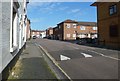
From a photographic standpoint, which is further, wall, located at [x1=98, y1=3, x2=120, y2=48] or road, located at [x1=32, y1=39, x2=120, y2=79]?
wall, located at [x1=98, y1=3, x2=120, y2=48]

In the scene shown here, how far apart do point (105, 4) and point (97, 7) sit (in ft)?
13.7

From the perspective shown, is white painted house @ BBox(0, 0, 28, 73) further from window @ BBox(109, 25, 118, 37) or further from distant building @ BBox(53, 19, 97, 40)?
distant building @ BBox(53, 19, 97, 40)

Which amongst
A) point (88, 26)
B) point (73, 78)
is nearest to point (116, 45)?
point (73, 78)

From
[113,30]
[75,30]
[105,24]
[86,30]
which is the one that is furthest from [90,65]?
[86,30]

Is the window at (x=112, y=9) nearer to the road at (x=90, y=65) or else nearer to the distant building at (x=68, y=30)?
the road at (x=90, y=65)

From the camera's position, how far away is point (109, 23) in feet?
107

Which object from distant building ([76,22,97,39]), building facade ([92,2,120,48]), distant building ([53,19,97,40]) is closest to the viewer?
building facade ([92,2,120,48])

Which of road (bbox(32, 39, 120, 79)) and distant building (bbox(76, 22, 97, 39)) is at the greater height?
distant building (bbox(76, 22, 97, 39))

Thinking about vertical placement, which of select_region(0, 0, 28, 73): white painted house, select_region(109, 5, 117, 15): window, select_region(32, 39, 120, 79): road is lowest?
select_region(32, 39, 120, 79): road

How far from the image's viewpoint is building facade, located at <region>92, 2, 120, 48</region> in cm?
3018

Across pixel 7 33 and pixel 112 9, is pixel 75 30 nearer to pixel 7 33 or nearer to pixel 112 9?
pixel 112 9

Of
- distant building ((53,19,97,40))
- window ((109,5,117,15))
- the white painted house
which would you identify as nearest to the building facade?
window ((109,5,117,15))

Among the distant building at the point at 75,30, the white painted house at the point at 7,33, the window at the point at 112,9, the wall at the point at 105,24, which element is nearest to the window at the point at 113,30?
Answer: the wall at the point at 105,24

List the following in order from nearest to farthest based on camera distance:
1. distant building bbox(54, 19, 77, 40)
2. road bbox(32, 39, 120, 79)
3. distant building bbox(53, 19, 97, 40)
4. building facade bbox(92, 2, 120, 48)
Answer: road bbox(32, 39, 120, 79), building facade bbox(92, 2, 120, 48), distant building bbox(54, 19, 77, 40), distant building bbox(53, 19, 97, 40)
